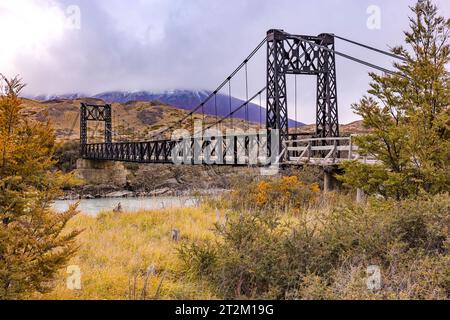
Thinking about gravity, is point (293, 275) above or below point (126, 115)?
below

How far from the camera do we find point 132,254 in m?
6.05

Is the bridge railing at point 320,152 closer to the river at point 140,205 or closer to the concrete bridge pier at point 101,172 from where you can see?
the river at point 140,205

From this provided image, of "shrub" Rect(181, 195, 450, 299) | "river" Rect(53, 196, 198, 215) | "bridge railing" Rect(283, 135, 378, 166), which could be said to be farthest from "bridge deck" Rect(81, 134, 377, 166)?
"shrub" Rect(181, 195, 450, 299)

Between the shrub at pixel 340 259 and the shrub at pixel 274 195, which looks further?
the shrub at pixel 274 195

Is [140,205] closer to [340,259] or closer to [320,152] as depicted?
[320,152]

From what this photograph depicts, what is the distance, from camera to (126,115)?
101125 mm

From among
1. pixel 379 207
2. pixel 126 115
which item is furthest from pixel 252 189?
pixel 126 115

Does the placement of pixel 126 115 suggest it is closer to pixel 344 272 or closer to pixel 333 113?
pixel 333 113

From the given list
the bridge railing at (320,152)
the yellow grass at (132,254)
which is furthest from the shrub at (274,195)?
the bridge railing at (320,152)

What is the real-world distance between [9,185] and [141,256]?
2298 millimetres

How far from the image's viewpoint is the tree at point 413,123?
639 centimetres

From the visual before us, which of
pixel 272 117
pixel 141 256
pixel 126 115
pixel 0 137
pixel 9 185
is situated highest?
pixel 126 115

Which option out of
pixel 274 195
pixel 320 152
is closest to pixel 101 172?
pixel 320 152

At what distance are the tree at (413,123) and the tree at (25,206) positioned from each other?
494 cm
